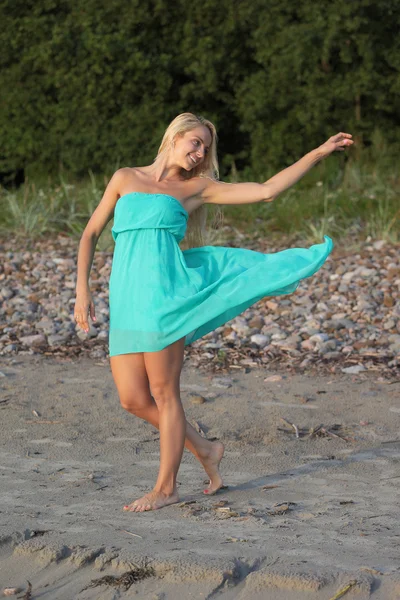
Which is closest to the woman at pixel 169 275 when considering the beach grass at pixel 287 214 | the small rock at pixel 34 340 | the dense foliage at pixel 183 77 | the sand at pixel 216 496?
the sand at pixel 216 496

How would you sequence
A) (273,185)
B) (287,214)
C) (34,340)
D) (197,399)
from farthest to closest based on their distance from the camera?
(287,214), (34,340), (197,399), (273,185)

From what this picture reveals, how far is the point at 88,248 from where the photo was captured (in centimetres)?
375

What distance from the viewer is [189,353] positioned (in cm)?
647

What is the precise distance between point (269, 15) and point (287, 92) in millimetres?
1085

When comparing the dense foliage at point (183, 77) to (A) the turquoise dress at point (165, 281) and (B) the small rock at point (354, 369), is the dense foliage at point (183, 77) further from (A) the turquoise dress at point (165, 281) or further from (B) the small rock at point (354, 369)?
(A) the turquoise dress at point (165, 281)

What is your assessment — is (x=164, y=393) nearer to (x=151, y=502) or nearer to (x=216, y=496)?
(x=151, y=502)

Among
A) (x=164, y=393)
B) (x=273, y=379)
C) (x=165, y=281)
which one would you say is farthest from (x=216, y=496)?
(x=273, y=379)

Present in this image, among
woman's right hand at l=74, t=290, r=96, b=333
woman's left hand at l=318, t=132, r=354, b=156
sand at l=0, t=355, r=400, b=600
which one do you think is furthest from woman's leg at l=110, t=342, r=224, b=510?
woman's left hand at l=318, t=132, r=354, b=156

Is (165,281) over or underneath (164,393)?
over

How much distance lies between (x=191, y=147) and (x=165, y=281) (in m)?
0.57

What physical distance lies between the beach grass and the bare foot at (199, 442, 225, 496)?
5.44 metres

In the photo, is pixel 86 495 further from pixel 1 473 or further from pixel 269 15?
pixel 269 15

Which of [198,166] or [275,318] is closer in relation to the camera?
[198,166]

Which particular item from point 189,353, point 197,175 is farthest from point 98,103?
point 197,175
